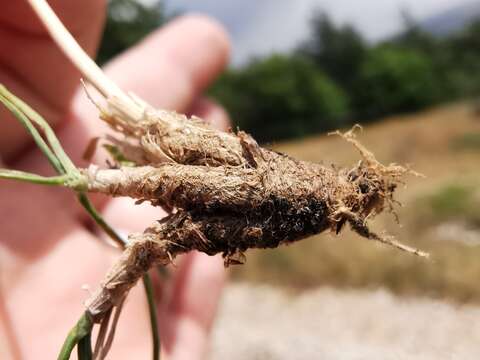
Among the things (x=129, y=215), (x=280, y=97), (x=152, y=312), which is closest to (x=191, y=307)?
(x=129, y=215)

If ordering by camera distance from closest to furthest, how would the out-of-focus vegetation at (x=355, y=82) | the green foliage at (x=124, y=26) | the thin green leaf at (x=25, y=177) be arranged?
the thin green leaf at (x=25, y=177), the green foliage at (x=124, y=26), the out-of-focus vegetation at (x=355, y=82)

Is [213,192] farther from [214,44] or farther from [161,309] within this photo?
[214,44]

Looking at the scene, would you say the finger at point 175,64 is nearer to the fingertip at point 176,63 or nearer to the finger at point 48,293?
the fingertip at point 176,63

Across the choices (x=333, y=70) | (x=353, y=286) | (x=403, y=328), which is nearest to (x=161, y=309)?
(x=403, y=328)

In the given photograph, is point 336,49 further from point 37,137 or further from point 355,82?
point 37,137

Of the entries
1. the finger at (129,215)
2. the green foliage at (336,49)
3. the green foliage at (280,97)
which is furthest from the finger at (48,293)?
the green foliage at (336,49)

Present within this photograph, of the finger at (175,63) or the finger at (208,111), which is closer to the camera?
the finger at (175,63)
